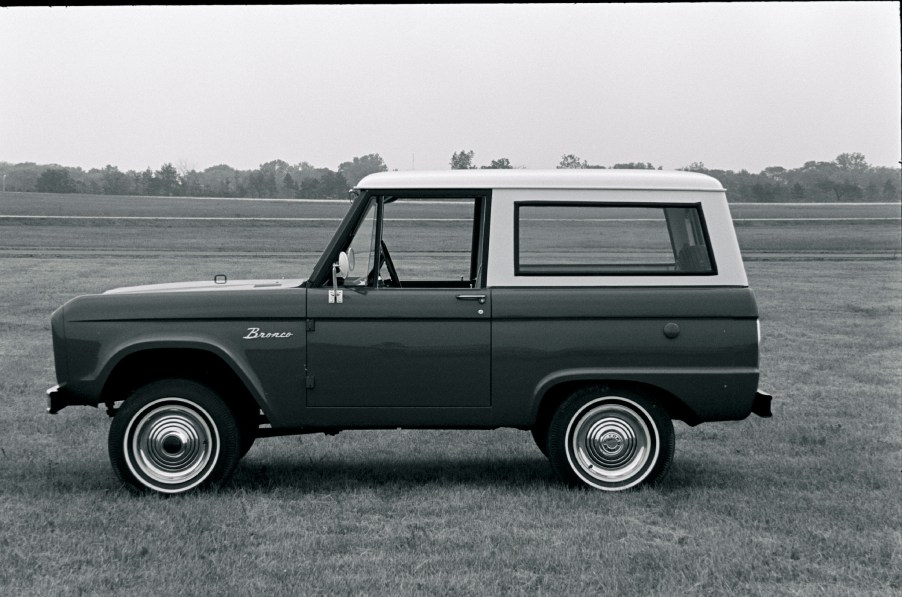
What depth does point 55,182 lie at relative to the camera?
298 ft

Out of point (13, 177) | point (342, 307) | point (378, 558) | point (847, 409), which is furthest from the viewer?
point (13, 177)

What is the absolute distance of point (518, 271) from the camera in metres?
6.62

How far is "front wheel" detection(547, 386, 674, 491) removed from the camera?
6.62 m

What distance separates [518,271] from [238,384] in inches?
72.4

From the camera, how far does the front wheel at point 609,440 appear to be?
21.7 feet

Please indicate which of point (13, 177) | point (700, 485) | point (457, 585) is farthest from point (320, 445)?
point (13, 177)

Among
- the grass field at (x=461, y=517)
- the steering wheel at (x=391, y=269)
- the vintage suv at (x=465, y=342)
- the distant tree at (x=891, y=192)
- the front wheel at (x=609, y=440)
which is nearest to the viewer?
the grass field at (x=461, y=517)

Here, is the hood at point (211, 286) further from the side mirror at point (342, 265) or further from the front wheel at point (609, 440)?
the front wheel at point (609, 440)

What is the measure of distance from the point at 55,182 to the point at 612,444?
3569 inches

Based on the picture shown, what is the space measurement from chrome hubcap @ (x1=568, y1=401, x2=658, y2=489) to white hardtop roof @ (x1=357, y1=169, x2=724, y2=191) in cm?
128

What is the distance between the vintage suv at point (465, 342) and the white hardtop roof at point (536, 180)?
0.01 m

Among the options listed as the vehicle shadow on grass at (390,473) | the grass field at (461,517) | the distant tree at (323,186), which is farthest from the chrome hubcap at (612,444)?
the distant tree at (323,186)

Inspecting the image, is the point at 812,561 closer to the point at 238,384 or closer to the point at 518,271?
the point at 518,271

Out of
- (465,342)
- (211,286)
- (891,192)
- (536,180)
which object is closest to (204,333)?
(211,286)
